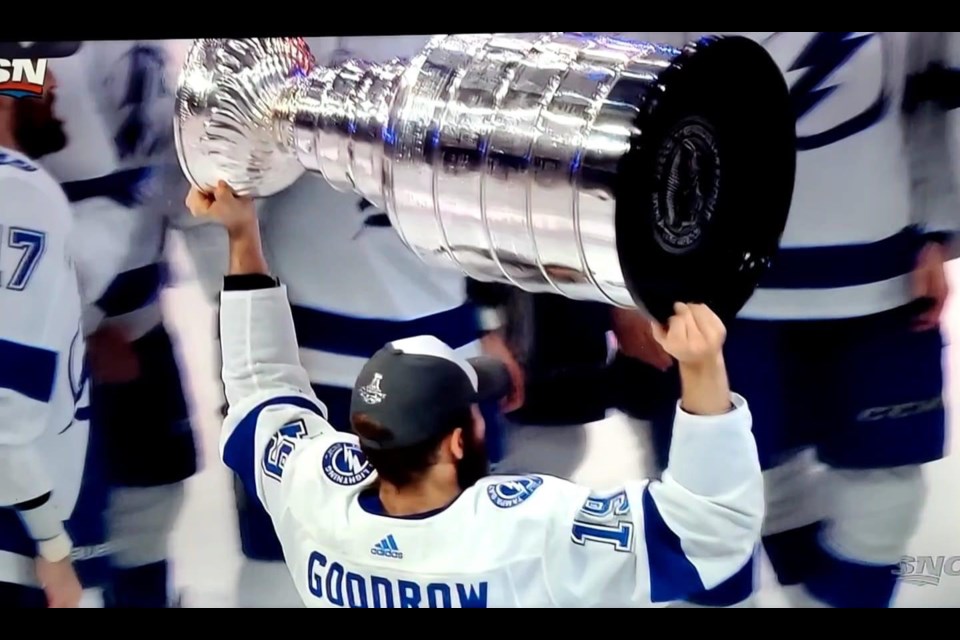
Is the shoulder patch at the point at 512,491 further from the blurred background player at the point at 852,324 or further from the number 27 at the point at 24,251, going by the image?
the number 27 at the point at 24,251

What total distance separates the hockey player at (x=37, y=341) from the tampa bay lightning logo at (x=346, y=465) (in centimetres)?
41

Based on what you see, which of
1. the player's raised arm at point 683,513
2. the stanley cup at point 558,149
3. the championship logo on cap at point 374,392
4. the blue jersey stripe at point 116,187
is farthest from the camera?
the blue jersey stripe at point 116,187

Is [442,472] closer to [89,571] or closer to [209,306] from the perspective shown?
[209,306]

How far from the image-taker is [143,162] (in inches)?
56.5

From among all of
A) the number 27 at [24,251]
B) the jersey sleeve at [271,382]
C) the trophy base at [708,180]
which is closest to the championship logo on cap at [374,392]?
the jersey sleeve at [271,382]

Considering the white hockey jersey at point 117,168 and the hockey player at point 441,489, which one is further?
the white hockey jersey at point 117,168

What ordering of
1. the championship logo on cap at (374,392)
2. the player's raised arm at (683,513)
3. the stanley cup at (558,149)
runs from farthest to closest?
the championship logo on cap at (374,392)
the player's raised arm at (683,513)
the stanley cup at (558,149)

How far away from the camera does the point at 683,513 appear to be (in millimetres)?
1248

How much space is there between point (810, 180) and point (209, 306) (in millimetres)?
896

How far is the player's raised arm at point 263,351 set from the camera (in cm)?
142

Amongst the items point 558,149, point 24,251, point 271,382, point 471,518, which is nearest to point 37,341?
point 24,251

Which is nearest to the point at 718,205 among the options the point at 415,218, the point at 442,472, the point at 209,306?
the point at 415,218

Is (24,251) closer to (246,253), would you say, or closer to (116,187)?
(116,187)
